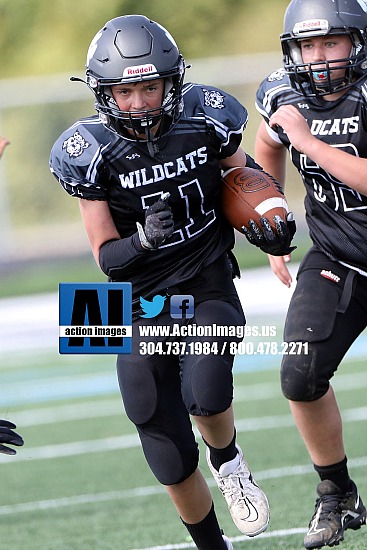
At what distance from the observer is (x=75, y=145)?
149 inches

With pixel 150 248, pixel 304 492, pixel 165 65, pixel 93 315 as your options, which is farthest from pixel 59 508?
pixel 165 65

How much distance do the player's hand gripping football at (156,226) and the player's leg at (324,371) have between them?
0.61m

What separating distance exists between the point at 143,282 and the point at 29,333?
6.69 metres

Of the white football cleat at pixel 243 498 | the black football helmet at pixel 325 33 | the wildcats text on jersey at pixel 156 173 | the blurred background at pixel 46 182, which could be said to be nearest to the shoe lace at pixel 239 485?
the white football cleat at pixel 243 498

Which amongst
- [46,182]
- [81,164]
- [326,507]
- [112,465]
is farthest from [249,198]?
[46,182]

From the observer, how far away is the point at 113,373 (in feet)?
28.9

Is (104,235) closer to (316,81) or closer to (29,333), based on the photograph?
(316,81)

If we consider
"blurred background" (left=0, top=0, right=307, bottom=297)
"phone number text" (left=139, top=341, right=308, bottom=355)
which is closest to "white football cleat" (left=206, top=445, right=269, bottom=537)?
"phone number text" (left=139, top=341, right=308, bottom=355)

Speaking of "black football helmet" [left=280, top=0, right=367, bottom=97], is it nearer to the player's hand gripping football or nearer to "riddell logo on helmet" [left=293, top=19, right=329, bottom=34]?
"riddell logo on helmet" [left=293, top=19, right=329, bottom=34]

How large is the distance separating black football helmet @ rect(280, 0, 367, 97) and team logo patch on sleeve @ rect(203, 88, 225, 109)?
256 mm

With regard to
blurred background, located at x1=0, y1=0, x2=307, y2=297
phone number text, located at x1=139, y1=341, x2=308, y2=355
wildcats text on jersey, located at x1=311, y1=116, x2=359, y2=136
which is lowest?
blurred background, located at x1=0, y1=0, x2=307, y2=297

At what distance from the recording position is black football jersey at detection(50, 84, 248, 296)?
12.5 feet

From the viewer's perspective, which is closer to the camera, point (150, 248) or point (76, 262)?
point (150, 248)

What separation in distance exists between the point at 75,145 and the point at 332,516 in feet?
5.22
